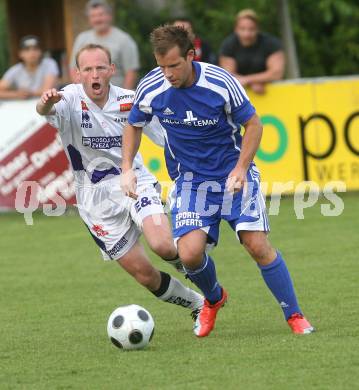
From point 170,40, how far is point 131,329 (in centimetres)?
160

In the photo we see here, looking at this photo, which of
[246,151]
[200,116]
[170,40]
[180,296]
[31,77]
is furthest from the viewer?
[31,77]

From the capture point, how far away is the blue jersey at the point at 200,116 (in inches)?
246

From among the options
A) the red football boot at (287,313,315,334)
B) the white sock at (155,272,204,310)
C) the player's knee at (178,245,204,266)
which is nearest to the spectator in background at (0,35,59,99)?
the white sock at (155,272,204,310)

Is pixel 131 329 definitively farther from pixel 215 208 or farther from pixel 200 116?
pixel 200 116

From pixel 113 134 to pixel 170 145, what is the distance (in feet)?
2.14

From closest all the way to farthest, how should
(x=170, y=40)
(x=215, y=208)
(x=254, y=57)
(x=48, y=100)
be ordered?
(x=170, y=40), (x=215, y=208), (x=48, y=100), (x=254, y=57)

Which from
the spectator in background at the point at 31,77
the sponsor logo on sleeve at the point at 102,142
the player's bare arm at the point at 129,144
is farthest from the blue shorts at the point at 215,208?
the spectator in background at the point at 31,77

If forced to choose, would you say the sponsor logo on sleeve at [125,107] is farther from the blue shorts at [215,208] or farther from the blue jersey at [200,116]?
the blue shorts at [215,208]

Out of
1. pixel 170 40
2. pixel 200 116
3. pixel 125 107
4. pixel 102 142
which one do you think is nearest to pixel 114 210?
pixel 102 142

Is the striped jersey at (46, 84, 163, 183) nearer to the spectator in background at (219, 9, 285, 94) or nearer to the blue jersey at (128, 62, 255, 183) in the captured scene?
the blue jersey at (128, 62, 255, 183)

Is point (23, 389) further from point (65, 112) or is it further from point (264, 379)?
point (65, 112)

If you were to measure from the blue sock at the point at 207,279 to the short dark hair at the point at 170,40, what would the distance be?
1.24 metres

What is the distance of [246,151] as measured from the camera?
20.3 ft

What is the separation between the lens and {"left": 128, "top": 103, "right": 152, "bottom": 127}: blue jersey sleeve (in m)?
6.46
